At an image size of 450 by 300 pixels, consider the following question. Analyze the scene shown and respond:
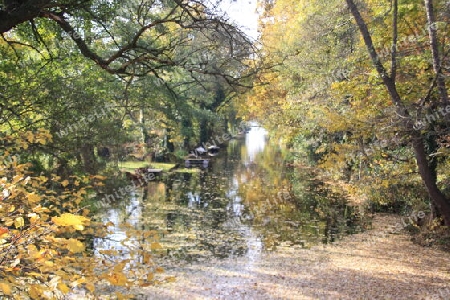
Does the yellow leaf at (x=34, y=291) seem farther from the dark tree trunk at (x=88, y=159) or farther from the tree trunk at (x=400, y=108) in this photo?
the dark tree trunk at (x=88, y=159)

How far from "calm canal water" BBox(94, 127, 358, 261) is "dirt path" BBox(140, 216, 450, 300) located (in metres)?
0.79

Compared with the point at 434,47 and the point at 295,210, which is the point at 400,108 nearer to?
the point at 434,47

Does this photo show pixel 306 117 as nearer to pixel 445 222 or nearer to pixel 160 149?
pixel 445 222

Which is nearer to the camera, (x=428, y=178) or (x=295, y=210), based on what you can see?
(x=428, y=178)

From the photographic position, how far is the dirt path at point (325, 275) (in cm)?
700

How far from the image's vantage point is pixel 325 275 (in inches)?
315

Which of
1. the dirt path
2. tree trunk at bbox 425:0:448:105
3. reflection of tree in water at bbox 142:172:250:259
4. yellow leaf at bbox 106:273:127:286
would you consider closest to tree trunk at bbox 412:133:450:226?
the dirt path

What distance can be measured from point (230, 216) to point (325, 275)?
213 inches

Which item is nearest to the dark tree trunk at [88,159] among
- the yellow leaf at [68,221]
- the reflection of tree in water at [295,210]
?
the reflection of tree in water at [295,210]

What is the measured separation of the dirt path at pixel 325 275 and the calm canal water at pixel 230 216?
0.79 meters

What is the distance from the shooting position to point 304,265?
8.61 metres

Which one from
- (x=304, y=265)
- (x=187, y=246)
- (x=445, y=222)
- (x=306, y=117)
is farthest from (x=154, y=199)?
(x=445, y=222)

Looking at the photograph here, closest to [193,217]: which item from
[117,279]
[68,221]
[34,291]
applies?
[117,279]

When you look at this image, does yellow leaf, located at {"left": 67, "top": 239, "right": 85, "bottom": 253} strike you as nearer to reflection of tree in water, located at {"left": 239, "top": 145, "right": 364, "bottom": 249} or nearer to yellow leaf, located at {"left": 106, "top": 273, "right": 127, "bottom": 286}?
yellow leaf, located at {"left": 106, "top": 273, "right": 127, "bottom": 286}
